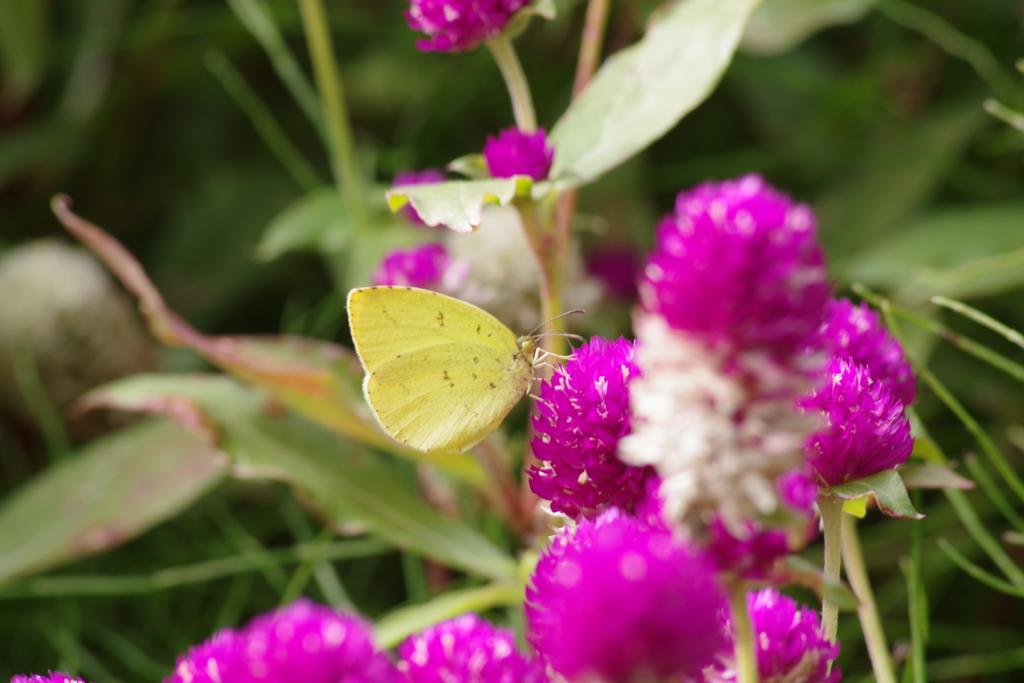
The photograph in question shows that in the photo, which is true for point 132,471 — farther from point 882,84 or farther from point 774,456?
point 882,84

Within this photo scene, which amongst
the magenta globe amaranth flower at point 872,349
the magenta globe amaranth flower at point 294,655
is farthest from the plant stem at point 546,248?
the magenta globe amaranth flower at point 294,655

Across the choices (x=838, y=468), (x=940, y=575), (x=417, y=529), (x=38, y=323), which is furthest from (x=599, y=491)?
(x=38, y=323)

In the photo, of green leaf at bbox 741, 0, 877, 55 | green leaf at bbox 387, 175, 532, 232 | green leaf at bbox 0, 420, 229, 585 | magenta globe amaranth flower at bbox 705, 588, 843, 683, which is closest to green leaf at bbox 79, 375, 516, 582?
green leaf at bbox 0, 420, 229, 585

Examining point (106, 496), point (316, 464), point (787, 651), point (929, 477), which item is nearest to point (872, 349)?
point (929, 477)

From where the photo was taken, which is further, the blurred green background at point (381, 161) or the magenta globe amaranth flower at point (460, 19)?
the blurred green background at point (381, 161)

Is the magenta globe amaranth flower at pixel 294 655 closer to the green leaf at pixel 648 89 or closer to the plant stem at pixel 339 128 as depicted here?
the green leaf at pixel 648 89

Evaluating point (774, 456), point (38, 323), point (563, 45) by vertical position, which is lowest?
point (38, 323)

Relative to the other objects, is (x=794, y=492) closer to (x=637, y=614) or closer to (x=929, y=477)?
(x=637, y=614)
